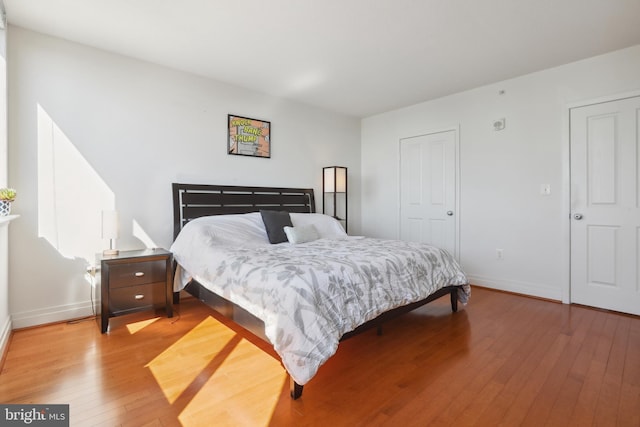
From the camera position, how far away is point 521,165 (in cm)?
371

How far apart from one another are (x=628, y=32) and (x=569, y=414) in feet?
10.3

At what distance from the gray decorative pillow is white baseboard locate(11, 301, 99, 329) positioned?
1.70 m

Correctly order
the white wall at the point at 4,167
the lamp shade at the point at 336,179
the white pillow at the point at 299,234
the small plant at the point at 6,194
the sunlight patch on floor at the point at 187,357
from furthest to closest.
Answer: the lamp shade at the point at 336,179
the white pillow at the point at 299,234
the white wall at the point at 4,167
the small plant at the point at 6,194
the sunlight patch on floor at the point at 187,357

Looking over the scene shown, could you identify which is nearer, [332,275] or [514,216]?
[332,275]

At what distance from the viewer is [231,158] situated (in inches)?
153

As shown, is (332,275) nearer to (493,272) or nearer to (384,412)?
(384,412)

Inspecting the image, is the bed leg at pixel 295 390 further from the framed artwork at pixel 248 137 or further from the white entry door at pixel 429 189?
the white entry door at pixel 429 189

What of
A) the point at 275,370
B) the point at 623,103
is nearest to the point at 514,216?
the point at 623,103

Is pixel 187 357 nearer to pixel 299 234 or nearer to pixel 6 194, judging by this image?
pixel 299 234

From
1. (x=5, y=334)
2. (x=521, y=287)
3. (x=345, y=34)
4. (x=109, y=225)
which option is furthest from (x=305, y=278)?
(x=521, y=287)

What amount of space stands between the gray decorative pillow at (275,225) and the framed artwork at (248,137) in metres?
0.98

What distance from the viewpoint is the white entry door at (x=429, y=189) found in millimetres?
4328

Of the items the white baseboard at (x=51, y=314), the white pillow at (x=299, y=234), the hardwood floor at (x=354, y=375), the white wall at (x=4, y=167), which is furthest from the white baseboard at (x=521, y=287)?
the white wall at (x=4, y=167)

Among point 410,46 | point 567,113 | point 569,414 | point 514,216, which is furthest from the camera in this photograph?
point 514,216
